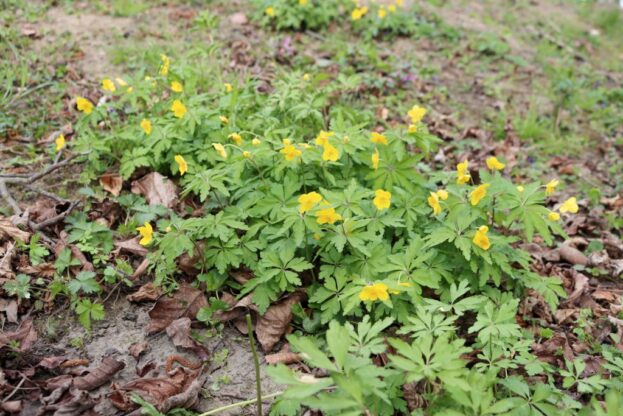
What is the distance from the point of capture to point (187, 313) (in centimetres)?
278

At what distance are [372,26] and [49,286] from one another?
4.44 m

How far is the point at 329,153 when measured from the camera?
9.23 ft

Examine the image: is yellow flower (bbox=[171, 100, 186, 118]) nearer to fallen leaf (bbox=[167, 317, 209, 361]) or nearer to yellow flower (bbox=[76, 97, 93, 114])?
yellow flower (bbox=[76, 97, 93, 114])

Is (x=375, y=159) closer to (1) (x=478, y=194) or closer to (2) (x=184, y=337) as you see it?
(1) (x=478, y=194)

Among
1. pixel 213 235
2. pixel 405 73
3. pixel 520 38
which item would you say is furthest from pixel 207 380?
pixel 520 38

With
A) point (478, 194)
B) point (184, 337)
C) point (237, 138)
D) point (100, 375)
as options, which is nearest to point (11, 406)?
point (100, 375)

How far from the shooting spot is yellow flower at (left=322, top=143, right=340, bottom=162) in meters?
2.80

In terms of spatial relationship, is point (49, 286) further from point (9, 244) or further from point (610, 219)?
point (610, 219)

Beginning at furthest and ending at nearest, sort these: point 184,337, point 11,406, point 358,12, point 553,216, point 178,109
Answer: point 358,12 < point 178,109 < point 553,216 < point 184,337 < point 11,406

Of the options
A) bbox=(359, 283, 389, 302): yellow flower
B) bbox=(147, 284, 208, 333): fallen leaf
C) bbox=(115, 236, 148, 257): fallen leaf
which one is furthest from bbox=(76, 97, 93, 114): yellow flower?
bbox=(359, 283, 389, 302): yellow flower

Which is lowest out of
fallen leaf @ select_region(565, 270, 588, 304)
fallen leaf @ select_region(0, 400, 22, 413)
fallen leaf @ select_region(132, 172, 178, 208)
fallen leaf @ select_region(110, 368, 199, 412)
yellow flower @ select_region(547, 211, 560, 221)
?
fallen leaf @ select_region(0, 400, 22, 413)

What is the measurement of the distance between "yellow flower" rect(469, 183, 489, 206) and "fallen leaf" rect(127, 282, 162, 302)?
1.76 m

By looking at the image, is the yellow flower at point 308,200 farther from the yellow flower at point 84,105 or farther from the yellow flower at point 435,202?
the yellow flower at point 84,105

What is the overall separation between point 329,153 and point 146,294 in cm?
126
